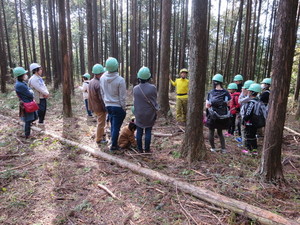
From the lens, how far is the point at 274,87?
3.27 m

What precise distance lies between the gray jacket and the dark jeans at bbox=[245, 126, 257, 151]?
255cm

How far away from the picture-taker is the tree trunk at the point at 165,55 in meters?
7.55

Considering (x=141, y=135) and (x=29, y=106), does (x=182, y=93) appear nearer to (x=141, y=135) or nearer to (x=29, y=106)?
(x=141, y=135)

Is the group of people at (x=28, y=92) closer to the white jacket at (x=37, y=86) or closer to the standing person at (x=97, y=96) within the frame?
the white jacket at (x=37, y=86)

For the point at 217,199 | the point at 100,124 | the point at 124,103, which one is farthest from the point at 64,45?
the point at 217,199

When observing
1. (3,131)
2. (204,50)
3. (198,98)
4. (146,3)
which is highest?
(146,3)

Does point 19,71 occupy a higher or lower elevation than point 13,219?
higher

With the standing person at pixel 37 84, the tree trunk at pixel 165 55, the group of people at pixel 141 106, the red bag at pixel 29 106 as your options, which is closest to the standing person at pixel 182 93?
the tree trunk at pixel 165 55

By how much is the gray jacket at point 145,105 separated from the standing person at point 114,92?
1.25 feet

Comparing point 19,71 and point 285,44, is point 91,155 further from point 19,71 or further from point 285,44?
point 285,44

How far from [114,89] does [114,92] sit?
0.07 m

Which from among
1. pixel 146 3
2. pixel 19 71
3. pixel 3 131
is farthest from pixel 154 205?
pixel 146 3

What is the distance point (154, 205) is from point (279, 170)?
7.40 ft

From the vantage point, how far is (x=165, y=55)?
7.77m
